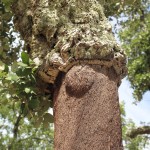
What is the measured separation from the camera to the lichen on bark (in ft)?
7.48

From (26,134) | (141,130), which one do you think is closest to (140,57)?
(141,130)

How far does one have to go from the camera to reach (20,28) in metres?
2.82

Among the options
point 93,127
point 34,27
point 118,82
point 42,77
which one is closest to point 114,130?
point 93,127

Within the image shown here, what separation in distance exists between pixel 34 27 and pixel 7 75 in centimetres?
41

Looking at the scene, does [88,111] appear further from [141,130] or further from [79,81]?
[141,130]

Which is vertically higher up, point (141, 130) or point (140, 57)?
point (140, 57)

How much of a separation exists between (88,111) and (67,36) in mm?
524

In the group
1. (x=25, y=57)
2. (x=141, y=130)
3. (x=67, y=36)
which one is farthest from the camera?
(x=141, y=130)

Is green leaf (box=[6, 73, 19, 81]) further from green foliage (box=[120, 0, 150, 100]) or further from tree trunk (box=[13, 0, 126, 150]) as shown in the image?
green foliage (box=[120, 0, 150, 100])

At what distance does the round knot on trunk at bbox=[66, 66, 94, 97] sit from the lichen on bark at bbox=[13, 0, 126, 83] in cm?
6

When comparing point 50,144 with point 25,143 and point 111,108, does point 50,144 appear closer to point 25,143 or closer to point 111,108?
point 25,143

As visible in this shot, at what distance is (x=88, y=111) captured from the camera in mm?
2154

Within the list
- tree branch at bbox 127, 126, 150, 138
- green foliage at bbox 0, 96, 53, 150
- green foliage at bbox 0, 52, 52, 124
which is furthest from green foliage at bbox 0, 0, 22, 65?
green foliage at bbox 0, 96, 53, 150

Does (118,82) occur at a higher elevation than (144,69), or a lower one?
lower
